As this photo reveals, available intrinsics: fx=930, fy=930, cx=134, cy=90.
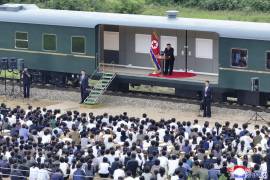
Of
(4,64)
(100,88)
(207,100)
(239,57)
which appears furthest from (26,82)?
(239,57)

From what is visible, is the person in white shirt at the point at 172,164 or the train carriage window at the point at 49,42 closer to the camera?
the person in white shirt at the point at 172,164

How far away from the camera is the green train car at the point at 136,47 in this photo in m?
32.8

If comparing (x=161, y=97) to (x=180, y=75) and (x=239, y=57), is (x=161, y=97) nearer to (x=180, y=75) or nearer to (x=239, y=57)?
(x=180, y=75)

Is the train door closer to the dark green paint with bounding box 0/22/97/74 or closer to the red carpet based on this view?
the red carpet

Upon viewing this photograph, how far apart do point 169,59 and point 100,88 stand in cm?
283

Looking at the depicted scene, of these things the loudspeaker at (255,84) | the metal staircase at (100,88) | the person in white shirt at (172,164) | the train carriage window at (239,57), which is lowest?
the person in white shirt at (172,164)

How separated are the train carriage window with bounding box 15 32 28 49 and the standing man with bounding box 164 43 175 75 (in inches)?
247

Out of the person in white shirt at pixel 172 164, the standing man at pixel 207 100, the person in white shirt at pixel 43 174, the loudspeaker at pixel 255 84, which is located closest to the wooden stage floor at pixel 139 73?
the standing man at pixel 207 100

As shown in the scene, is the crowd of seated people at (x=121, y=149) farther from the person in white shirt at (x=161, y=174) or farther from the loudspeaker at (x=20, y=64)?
the loudspeaker at (x=20, y=64)

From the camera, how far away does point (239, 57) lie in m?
32.9

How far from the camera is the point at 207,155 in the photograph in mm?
24234

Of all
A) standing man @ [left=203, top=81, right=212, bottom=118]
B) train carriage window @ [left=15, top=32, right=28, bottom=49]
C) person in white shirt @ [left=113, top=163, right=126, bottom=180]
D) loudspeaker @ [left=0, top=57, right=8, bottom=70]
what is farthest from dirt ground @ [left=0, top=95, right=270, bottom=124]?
person in white shirt @ [left=113, top=163, right=126, bottom=180]

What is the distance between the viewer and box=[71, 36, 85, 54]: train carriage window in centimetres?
3631

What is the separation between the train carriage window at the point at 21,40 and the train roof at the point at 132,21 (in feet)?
1.77
